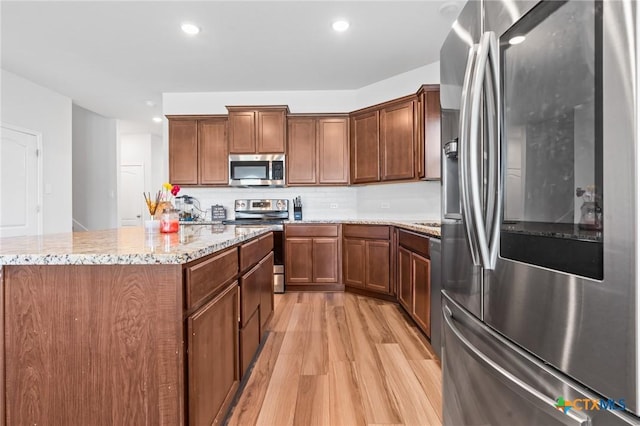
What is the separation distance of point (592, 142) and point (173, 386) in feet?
4.18

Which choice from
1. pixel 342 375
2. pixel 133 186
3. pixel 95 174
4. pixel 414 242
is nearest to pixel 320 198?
pixel 414 242

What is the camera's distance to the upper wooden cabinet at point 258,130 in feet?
13.8

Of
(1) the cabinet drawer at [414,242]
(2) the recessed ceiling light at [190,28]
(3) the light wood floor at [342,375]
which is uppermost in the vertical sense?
(2) the recessed ceiling light at [190,28]

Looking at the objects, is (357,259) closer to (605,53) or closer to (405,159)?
(405,159)

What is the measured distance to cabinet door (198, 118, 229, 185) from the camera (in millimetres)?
4367

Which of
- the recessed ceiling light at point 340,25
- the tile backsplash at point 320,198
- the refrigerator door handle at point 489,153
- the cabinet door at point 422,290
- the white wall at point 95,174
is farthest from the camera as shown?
the white wall at point 95,174

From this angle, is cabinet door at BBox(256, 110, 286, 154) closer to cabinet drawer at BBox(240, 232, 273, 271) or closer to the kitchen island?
cabinet drawer at BBox(240, 232, 273, 271)

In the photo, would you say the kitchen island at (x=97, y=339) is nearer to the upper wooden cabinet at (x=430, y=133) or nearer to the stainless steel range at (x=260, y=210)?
the upper wooden cabinet at (x=430, y=133)

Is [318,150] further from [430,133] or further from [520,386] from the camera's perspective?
[520,386]

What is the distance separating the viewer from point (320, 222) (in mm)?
3984

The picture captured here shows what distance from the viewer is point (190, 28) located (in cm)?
292

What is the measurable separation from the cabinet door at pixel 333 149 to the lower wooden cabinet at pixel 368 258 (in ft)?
2.55

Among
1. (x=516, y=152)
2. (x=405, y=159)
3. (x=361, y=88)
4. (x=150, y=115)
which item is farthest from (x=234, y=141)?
(x=516, y=152)

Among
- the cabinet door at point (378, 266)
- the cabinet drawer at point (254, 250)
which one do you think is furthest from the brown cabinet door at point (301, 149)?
the cabinet drawer at point (254, 250)
